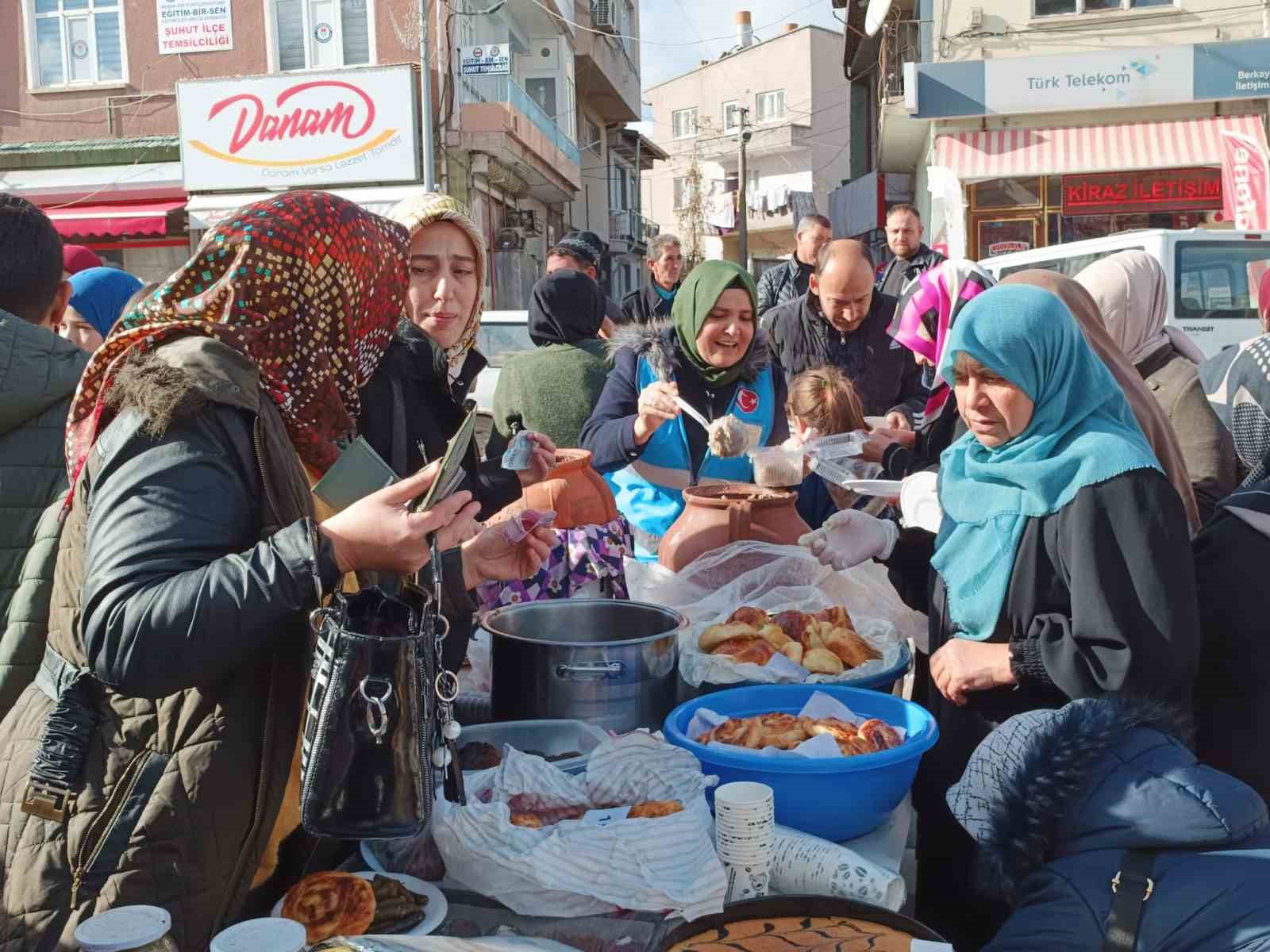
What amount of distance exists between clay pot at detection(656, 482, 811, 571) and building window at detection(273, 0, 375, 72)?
16.5 m

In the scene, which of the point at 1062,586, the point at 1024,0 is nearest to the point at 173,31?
the point at 1024,0

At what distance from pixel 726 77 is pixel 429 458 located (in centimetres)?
4538

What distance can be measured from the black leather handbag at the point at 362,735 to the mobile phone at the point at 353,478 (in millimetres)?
232

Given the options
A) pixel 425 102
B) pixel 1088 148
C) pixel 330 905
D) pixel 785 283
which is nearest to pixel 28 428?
pixel 330 905

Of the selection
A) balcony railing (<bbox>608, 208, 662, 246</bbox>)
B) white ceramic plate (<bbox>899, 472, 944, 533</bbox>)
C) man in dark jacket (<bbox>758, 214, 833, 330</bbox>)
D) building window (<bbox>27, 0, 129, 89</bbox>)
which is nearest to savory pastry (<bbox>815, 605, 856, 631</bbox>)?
white ceramic plate (<bbox>899, 472, 944, 533</bbox>)

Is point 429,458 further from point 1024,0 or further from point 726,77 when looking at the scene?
point 726,77

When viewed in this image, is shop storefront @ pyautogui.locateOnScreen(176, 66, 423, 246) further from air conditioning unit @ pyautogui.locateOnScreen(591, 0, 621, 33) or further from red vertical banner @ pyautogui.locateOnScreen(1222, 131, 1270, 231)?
air conditioning unit @ pyautogui.locateOnScreen(591, 0, 621, 33)

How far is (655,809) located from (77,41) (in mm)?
20320

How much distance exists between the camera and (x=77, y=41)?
17828 millimetres

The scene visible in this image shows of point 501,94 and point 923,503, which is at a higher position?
point 501,94

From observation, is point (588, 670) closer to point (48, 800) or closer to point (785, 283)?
point (48, 800)

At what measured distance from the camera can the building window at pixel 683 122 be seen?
151ft

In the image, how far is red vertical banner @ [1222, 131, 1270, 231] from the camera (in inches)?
531

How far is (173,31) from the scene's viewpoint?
17562 mm
